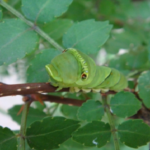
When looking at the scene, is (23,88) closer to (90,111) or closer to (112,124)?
(90,111)

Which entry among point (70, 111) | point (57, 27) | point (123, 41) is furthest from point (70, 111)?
point (123, 41)

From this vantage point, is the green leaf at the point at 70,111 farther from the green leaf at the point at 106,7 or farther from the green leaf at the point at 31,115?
the green leaf at the point at 106,7

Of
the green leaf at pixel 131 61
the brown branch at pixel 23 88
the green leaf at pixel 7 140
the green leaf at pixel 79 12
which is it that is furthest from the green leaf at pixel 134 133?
the green leaf at pixel 79 12

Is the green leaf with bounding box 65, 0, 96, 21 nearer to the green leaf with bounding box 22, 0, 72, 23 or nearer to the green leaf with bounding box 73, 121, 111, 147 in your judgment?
the green leaf with bounding box 22, 0, 72, 23

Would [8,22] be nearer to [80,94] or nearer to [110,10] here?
[80,94]

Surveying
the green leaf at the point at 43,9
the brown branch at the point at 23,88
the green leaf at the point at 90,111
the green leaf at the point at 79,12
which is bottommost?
the green leaf at the point at 90,111

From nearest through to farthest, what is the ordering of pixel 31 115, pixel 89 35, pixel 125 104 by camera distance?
pixel 125 104
pixel 89 35
pixel 31 115

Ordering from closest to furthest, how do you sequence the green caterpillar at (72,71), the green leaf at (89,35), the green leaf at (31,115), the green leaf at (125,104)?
the green caterpillar at (72,71)
the green leaf at (125,104)
the green leaf at (89,35)
the green leaf at (31,115)
